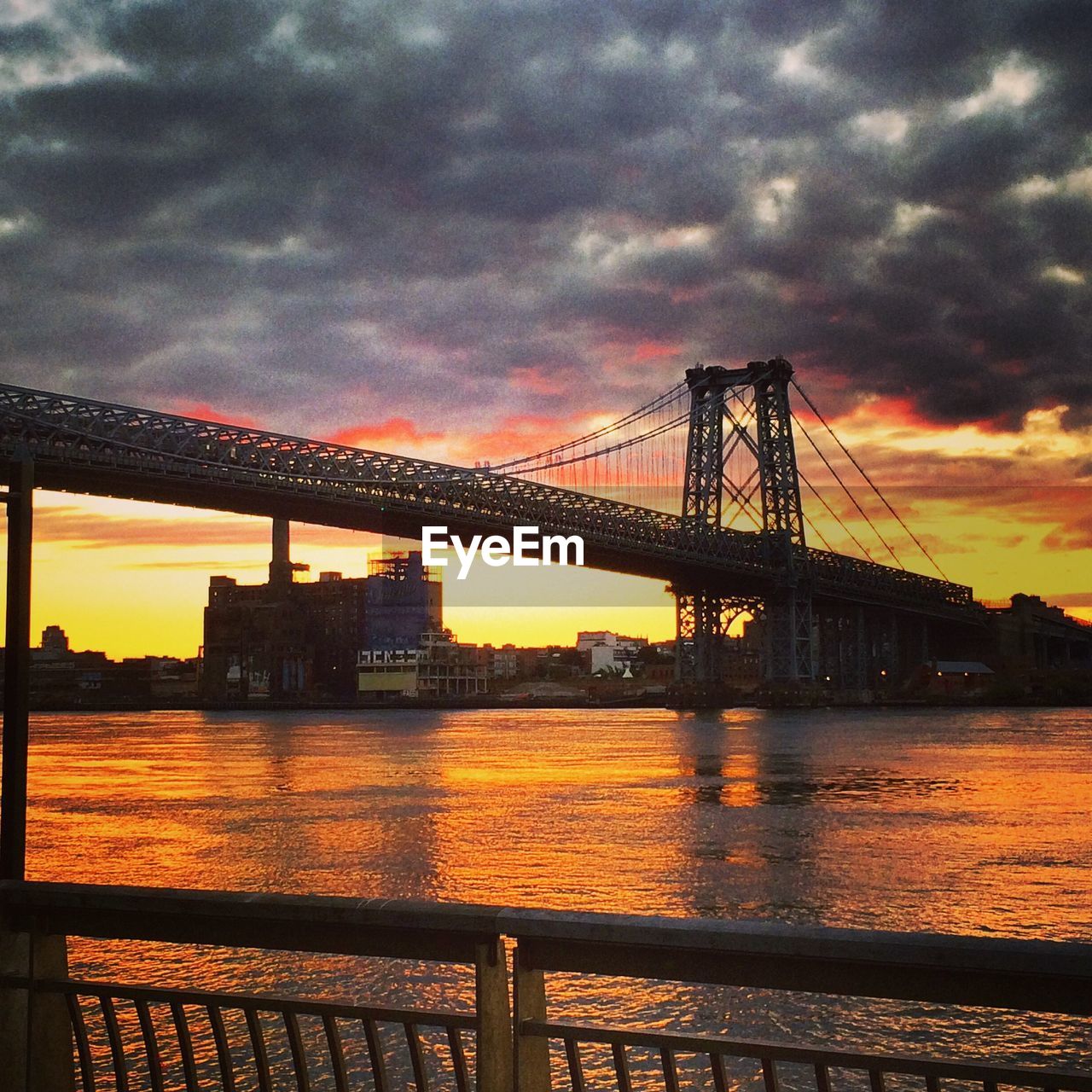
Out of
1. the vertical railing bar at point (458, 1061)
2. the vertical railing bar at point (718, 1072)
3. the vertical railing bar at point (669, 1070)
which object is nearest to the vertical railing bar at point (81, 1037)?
the vertical railing bar at point (458, 1061)

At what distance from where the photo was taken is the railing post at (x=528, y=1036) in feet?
8.86

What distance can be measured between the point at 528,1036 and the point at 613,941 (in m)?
0.27

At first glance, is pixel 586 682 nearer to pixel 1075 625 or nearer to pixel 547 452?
pixel 1075 625

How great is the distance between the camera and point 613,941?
267 cm

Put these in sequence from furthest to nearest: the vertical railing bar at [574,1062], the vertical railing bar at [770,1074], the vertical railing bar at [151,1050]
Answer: the vertical railing bar at [151,1050] < the vertical railing bar at [574,1062] < the vertical railing bar at [770,1074]

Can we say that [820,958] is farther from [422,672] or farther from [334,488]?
[422,672]

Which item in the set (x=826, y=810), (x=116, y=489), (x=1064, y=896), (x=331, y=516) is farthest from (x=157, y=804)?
(x=331, y=516)

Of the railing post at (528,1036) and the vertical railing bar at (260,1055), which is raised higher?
the railing post at (528,1036)

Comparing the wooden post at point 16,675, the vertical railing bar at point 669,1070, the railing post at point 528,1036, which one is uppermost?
the wooden post at point 16,675

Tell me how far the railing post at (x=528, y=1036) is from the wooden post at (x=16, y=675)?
189cm

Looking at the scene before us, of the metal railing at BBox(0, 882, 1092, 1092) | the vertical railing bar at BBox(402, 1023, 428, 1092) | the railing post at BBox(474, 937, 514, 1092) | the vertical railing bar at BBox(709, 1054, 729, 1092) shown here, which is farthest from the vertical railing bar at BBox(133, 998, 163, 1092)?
the vertical railing bar at BBox(709, 1054, 729, 1092)

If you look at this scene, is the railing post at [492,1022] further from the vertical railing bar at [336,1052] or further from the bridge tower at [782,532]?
the bridge tower at [782,532]

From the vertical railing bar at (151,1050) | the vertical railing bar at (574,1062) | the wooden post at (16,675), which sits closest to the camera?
the vertical railing bar at (574,1062)
